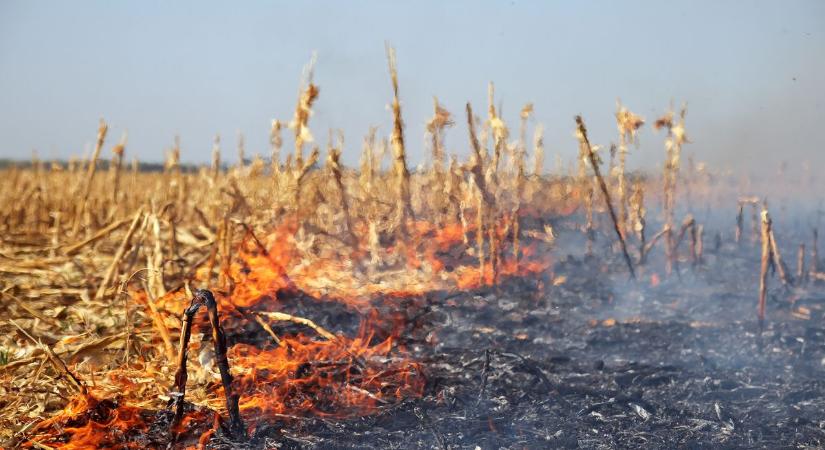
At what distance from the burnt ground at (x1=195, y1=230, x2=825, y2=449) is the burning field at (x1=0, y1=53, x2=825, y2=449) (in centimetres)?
2

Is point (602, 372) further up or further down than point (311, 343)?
further down

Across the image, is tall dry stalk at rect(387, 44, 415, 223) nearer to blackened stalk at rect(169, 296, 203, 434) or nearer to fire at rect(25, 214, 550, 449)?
fire at rect(25, 214, 550, 449)

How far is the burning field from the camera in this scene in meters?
3.87

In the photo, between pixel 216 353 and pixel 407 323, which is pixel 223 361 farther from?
pixel 407 323

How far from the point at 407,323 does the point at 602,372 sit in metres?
1.60

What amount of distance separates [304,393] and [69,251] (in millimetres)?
3669

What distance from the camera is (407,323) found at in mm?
5465

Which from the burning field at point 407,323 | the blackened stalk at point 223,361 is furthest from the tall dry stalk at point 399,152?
the blackened stalk at point 223,361

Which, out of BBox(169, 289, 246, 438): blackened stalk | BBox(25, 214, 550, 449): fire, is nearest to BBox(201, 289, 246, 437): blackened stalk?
BBox(169, 289, 246, 438): blackened stalk

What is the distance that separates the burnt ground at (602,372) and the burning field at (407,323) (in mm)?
24

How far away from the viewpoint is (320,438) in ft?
12.6

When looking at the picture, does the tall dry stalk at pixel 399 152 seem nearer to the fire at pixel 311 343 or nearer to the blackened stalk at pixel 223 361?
the fire at pixel 311 343

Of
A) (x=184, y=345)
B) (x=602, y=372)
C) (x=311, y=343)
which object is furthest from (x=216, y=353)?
(x=602, y=372)

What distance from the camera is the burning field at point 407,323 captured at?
3.87 metres
